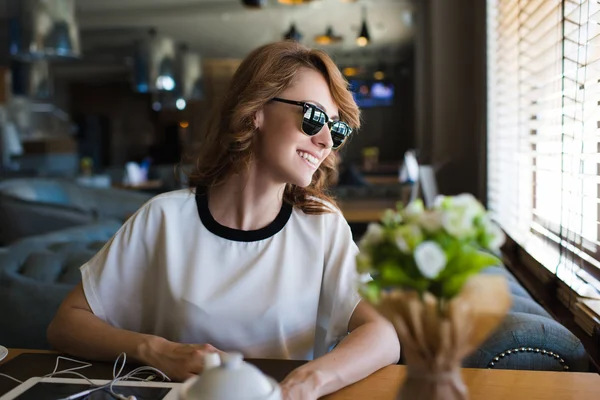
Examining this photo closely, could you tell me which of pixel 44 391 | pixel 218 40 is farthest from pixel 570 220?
pixel 218 40

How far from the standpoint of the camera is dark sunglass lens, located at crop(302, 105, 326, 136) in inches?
59.9

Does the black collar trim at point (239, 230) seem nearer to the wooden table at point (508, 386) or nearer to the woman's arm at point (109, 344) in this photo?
the woman's arm at point (109, 344)

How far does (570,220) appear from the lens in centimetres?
191

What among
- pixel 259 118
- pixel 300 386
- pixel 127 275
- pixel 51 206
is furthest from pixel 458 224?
pixel 51 206

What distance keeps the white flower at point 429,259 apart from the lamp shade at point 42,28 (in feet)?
20.2

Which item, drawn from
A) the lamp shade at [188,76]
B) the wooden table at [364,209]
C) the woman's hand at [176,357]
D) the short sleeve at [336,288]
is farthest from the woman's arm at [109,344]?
the lamp shade at [188,76]

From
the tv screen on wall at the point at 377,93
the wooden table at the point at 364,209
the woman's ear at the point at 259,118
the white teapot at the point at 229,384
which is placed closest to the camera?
the white teapot at the point at 229,384

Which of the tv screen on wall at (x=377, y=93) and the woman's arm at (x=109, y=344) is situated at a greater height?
the tv screen on wall at (x=377, y=93)

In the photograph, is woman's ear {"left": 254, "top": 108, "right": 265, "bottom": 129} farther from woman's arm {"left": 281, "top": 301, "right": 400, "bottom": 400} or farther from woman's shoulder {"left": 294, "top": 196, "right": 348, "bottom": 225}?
woman's arm {"left": 281, "top": 301, "right": 400, "bottom": 400}

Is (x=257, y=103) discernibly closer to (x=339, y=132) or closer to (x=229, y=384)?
(x=339, y=132)

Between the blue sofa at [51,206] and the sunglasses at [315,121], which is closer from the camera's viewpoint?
the sunglasses at [315,121]

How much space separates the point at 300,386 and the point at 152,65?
9.62 m

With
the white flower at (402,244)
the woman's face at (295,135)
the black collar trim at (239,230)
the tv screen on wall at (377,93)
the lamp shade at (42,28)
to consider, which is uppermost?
the lamp shade at (42,28)

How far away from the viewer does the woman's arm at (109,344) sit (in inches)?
49.3
